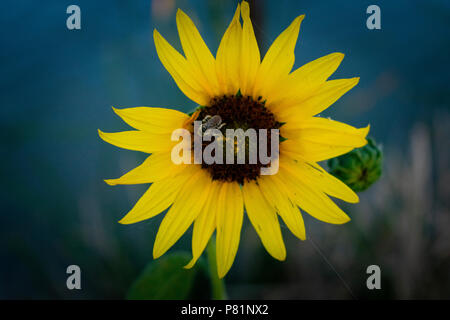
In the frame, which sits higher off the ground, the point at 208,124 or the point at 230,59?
the point at 230,59

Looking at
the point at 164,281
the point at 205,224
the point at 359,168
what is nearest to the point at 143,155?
the point at 164,281

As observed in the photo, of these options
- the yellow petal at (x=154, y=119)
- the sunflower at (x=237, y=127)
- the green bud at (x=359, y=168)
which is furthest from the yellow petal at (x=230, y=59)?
the green bud at (x=359, y=168)

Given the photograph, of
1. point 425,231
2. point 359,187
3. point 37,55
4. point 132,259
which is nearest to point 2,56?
point 37,55

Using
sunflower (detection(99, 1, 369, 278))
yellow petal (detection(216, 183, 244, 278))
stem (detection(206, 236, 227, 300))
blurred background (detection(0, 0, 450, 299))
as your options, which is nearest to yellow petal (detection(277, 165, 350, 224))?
sunflower (detection(99, 1, 369, 278))

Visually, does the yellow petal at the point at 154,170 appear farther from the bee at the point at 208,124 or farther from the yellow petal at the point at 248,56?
the yellow petal at the point at 248,56

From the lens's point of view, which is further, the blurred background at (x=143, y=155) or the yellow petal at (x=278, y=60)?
the blurred background at (x=143, y=155)

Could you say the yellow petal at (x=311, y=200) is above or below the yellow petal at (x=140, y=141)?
below

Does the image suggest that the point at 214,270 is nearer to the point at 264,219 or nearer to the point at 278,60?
the point at 264,219
